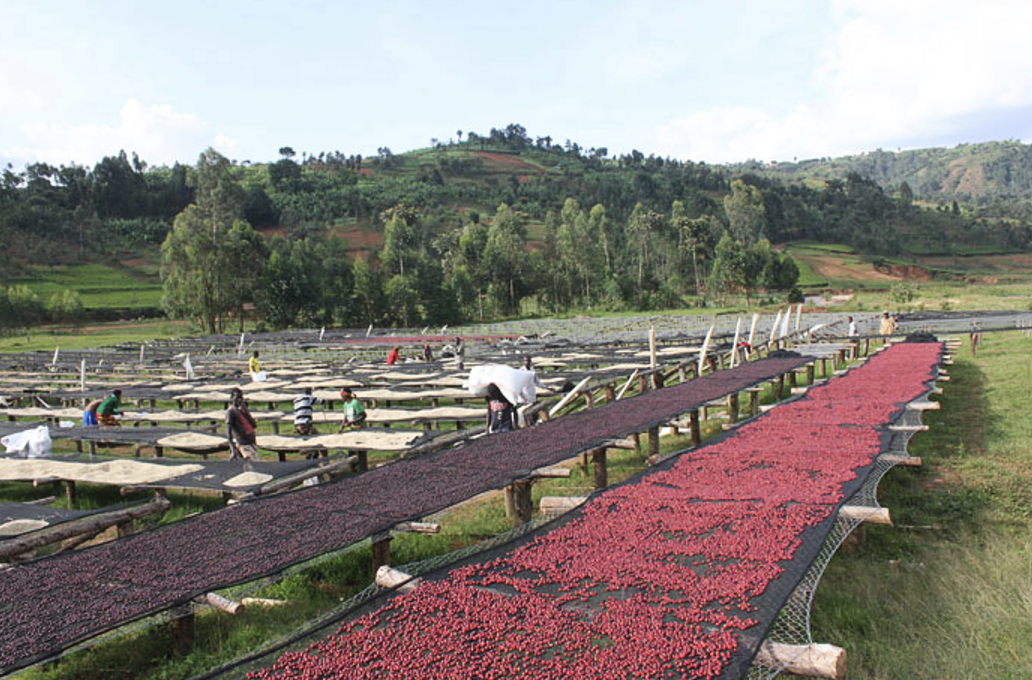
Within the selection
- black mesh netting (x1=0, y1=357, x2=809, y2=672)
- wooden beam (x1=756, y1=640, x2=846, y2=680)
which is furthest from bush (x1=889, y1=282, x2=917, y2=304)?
wooden beam (x1=756, y1=640, x2=846, y2=680)

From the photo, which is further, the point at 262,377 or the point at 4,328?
the point at 4,328

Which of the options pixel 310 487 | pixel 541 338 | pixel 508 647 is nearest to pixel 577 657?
pixel 508 647

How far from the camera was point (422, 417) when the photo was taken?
11.6 meters

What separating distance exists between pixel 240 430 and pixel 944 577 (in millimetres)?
8027

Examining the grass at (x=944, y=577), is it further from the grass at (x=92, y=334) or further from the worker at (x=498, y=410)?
the grass at (x=92, y=334)

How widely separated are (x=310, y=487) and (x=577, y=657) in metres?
3.86

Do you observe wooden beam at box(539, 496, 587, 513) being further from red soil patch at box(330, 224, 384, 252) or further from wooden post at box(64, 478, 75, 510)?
red soil patch at box(330, 224, 384, 252)

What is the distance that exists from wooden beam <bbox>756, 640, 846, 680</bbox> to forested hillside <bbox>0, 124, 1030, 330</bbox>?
1930 inches

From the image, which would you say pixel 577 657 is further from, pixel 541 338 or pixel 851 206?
pixel 851 206

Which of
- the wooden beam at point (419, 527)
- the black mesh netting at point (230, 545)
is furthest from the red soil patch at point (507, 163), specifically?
the wooden beam at point (419, 527)

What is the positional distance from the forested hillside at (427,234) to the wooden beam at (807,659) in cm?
4902

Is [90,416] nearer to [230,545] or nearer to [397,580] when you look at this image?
[230,545]

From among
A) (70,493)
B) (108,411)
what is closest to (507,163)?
(108,411)

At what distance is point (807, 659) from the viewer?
354 centimetres
